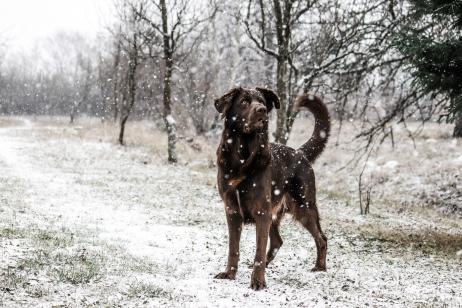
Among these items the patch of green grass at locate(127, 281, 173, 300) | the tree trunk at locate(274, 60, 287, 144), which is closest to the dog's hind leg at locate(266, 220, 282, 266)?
the patch of green grass at locate(127, 281, 173, 300)

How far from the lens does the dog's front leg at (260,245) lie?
193 inches

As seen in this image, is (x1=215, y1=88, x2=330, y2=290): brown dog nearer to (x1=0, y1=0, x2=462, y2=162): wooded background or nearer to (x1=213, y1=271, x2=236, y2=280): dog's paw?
(x1=213, y1=271, x2=236, y2=280): dog's paw

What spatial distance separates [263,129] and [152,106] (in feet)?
102

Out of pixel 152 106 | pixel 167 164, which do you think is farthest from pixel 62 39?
pixel 167 164

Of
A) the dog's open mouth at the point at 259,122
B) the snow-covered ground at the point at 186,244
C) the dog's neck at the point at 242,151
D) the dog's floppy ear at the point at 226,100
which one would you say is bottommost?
the snow-covered ground at the point at 186,244

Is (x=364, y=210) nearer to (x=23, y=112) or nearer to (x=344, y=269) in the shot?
(x=344, y=269)

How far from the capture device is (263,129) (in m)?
4.70

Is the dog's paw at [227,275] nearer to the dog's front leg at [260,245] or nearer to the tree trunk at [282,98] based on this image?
the dog's front leg at [260,245]

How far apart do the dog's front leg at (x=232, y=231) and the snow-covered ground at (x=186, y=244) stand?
0.14 meters

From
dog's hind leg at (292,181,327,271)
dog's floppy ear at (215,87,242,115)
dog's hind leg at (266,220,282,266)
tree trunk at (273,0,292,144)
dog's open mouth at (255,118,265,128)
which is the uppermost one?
tree trunk at (273,0,292,144)

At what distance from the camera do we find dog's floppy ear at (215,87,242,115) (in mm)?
4729

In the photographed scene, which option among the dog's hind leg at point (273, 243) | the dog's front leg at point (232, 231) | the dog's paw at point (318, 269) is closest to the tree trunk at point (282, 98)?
the dog's hind leg at point (273, 243)

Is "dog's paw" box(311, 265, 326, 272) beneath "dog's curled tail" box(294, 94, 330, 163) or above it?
beneath

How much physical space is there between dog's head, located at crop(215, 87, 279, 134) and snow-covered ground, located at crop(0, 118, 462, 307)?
174 cm
